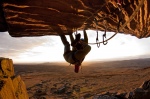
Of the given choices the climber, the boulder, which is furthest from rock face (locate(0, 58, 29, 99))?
the climber

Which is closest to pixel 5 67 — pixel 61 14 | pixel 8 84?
pixel 8 84

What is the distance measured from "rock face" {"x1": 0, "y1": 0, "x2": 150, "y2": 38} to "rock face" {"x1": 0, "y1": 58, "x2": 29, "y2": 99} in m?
1.13

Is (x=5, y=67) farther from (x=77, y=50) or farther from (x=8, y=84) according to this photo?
(x=77, y=50)

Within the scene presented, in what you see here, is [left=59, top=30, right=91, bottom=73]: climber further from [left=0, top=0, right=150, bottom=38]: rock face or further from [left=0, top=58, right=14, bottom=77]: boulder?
[left=0, top=58, right=14, bottom=77]: boulder

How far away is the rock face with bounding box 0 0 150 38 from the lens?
13.1 ft

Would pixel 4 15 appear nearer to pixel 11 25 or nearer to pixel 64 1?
pixel 11 25

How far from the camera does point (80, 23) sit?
215 inches

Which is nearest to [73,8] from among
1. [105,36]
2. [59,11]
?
[59,11]

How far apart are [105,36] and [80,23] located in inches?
42.8

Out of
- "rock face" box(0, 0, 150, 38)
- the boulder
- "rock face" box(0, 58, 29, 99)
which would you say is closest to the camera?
"rock face" box(0, 58, 29, 99)

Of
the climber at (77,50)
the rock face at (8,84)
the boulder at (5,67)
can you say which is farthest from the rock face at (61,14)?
the rock face at (8,84)

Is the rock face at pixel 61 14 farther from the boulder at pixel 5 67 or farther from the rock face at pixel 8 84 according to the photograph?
the rock face at pixel 8 84

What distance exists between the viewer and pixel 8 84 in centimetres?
370

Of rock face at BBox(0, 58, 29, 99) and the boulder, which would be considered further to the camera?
the boulder
